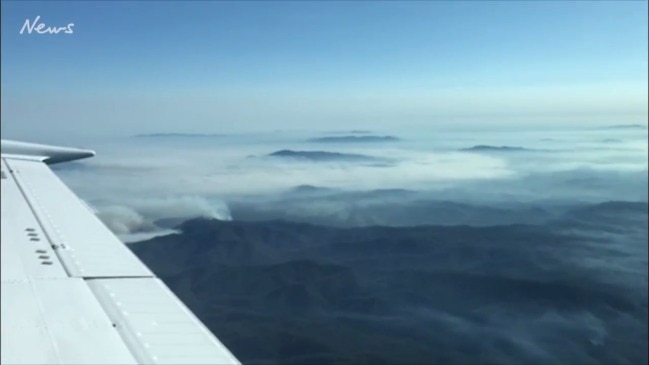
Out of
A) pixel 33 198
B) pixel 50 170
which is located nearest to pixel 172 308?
pixel 33 198

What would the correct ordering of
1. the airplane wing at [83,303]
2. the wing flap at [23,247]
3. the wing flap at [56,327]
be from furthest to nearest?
the wing flap at [23,247] → the airplane wing at [83,303] → the wing flap at [56,327]

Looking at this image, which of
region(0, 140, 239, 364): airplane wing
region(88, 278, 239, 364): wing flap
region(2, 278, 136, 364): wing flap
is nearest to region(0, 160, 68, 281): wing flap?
region(0, 140, 239, 364): airplane wing

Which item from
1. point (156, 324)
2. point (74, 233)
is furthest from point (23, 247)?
point (156, 324)

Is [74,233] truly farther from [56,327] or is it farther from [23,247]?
[56,327]

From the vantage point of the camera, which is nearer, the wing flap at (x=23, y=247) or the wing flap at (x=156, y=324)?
the wing flap at (x=156, y=324)

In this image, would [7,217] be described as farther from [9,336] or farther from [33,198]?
[9,336]

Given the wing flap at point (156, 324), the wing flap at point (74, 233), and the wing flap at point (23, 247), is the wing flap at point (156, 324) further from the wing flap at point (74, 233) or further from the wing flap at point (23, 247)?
the wing flap at point (23, 247)

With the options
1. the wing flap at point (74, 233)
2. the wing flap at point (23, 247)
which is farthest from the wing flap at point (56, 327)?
the wing flap at point (74, 233)

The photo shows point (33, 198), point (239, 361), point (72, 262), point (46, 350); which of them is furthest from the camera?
point (33, 198)

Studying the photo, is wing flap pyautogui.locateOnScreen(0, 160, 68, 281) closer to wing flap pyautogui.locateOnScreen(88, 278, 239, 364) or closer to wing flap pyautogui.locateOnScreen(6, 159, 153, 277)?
wing flap pyautogui.locateOnScreen(6, 159, 153, 277)
